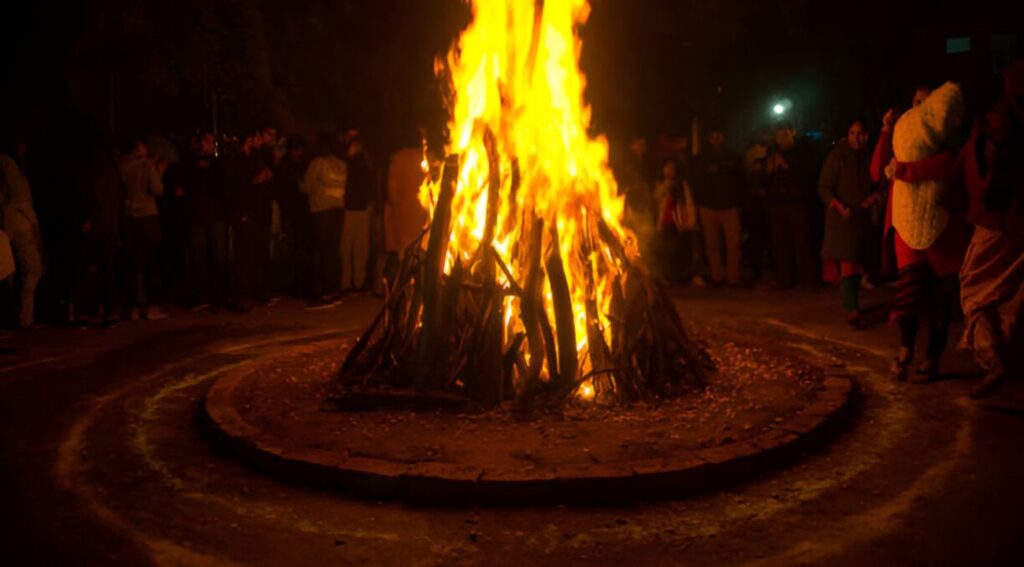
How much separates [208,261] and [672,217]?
6625 millimetres

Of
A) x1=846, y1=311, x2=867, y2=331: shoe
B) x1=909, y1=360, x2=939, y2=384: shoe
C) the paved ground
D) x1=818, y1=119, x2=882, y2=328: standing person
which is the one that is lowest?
the paved ground

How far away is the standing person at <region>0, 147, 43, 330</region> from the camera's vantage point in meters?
10.6

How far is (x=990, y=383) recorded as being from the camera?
6961 mm

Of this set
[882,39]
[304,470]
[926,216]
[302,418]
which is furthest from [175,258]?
[882,39]

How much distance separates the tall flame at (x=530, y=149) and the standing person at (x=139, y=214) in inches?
225

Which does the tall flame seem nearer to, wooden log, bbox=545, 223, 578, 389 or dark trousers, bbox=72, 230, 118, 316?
wooden log, bbox=545, 223, 578, 389

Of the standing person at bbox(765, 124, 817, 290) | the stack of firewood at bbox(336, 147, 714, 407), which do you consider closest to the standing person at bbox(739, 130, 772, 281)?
the standing person at bbox(765, 124, 817, 290)

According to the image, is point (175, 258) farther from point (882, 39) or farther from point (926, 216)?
point (882, 39)

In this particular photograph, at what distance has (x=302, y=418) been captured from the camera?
6.60 meters

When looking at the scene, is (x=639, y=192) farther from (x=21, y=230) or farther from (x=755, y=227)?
(x=21, y=230)

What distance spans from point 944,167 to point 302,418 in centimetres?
527

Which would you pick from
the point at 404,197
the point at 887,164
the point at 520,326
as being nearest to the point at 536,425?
the point at 520,326

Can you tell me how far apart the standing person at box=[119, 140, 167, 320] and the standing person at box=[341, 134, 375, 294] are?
8.86 feet

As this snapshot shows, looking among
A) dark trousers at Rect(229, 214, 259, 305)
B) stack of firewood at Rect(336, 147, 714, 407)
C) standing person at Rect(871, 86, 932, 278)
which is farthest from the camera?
dark trousers at Rect(229, 214, 259, 305)
